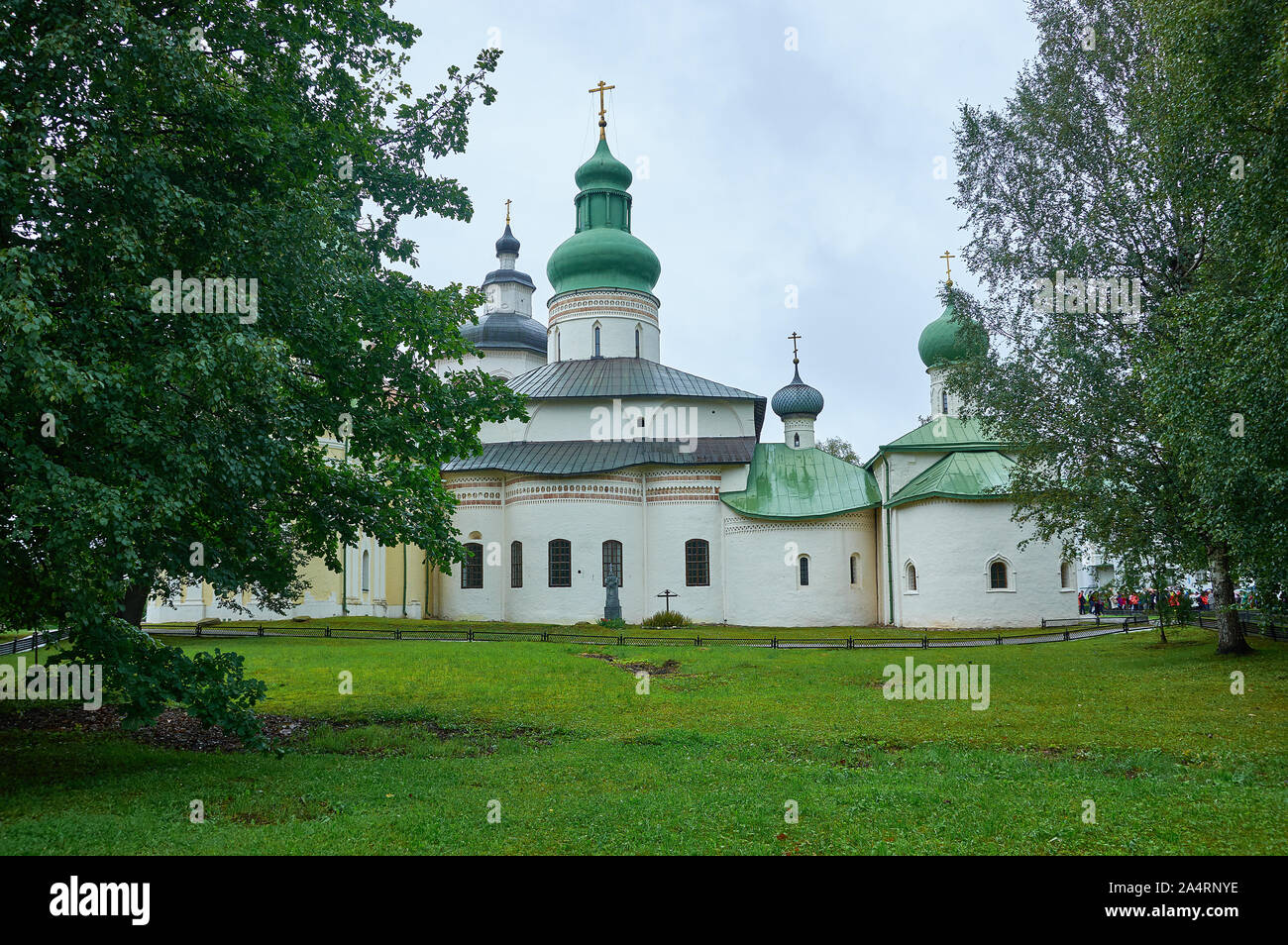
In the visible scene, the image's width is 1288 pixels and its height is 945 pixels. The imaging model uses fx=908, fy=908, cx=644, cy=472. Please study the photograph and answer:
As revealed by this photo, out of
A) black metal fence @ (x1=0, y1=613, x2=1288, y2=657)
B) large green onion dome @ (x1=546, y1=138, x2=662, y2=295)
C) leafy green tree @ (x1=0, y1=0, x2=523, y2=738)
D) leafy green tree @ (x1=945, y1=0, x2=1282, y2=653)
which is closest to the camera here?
leafy green tree @ (x1=0, y1=0, x2=523, y2=738)

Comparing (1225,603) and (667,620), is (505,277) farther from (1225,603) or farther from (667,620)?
(1225,603)

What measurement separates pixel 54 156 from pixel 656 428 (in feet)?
99.6

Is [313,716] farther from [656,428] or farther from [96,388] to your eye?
[656,428]

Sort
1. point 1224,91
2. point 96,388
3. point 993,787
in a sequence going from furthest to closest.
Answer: point 1224,91, point 993,787, point 96,388

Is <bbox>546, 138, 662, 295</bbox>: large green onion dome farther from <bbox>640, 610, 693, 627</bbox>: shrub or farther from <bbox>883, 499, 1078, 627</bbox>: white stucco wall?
<bbox>883, 499, 1078, 627</bbox>: white stucco wall

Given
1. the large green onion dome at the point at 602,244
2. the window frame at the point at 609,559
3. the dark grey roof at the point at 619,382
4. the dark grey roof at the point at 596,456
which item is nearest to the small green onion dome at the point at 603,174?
the large green onion dome at the point at 602,244

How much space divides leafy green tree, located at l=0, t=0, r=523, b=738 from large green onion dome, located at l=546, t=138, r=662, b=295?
29.3 metres

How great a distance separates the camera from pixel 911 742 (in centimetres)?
1114

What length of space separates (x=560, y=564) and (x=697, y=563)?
539cm

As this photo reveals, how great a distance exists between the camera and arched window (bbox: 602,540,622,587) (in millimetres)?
34906

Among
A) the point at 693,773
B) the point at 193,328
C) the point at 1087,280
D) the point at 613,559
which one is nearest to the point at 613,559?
the point at 613,559

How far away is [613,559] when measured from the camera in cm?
3512

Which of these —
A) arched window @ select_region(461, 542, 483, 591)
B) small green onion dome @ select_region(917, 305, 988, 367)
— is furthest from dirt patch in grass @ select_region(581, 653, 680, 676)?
small green onion dome @ select_region(917, 305, 988, 367)

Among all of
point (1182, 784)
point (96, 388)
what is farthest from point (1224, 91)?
point (96, 388)
